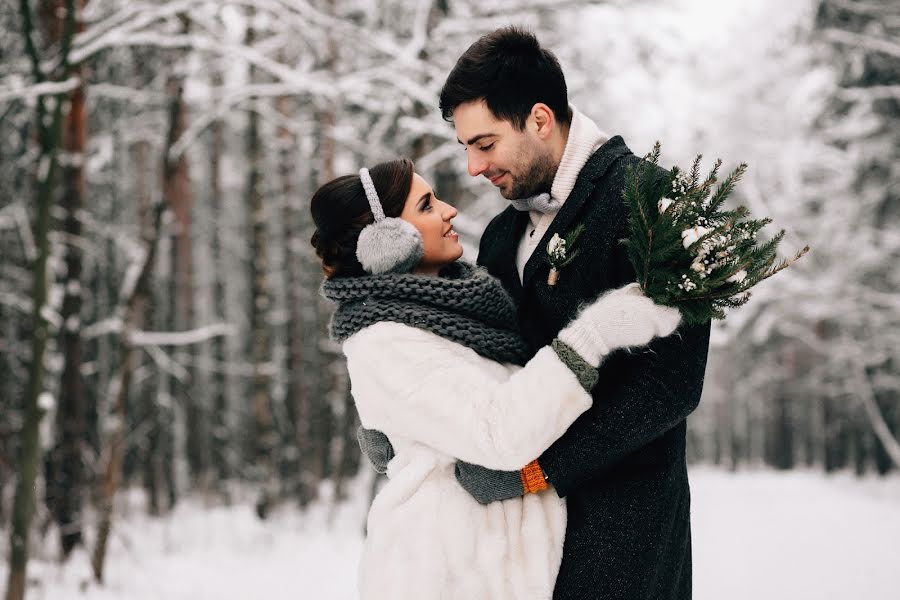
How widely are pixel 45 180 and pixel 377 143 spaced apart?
4.37m

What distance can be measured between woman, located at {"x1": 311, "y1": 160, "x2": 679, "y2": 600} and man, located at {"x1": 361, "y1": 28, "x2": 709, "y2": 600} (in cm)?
8

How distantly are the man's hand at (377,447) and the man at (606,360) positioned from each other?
375 millimetres

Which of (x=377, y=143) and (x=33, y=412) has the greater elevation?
(x=377, y=143)

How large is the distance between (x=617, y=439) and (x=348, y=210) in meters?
0.94

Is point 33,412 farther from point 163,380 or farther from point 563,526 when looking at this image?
point 163,380

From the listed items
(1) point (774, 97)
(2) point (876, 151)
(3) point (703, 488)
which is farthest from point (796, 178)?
(3) point (703, 488)

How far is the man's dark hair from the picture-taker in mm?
2107

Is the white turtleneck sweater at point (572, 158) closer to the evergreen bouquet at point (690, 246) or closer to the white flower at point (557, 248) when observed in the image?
the white flower at point (557, 248)

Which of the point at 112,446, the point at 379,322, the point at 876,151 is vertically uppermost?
the point at 876,151

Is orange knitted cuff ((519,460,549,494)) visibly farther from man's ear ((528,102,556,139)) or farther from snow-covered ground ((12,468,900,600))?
snow-covered ground ((12,468,900,600))

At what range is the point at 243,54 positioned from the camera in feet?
16.7

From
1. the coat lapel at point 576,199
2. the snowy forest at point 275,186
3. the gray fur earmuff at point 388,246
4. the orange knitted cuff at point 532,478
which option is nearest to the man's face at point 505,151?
the coat lapel at point 576,199

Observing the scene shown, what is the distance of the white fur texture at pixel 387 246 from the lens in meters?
2.08

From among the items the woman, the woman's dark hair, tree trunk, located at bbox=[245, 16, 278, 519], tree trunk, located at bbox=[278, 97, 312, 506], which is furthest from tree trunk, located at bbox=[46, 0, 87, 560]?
tree trunk, located at bbox=[278, 97, 312, 506]
